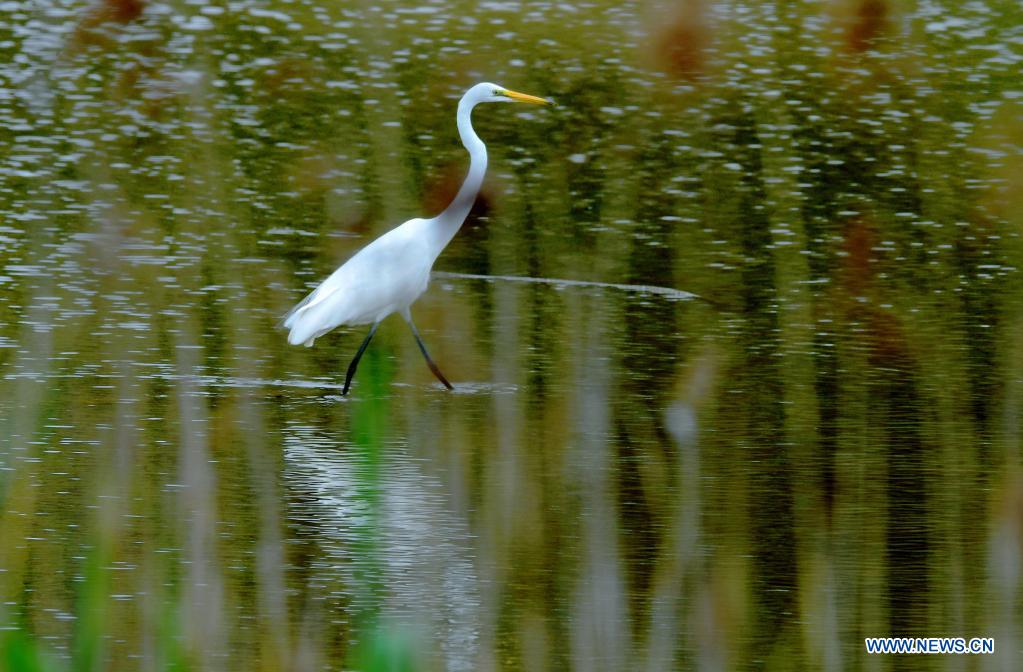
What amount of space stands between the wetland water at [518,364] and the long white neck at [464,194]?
44 centimetres

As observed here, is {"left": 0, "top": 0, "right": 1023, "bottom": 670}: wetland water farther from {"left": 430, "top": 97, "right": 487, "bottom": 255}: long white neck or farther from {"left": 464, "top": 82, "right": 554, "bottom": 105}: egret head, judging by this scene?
{"left": 464, "top": 82, "right": 554, "bottom": 105}: egret head

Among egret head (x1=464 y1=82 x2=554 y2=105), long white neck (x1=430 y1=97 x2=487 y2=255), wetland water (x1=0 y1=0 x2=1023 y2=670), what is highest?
egret head (x1=464 y1=82 x2=554 y2=105)

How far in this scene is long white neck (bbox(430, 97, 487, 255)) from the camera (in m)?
5.97

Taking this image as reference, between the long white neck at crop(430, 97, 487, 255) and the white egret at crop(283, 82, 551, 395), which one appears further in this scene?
the long white neck at crop(430, 97, 487, 255)

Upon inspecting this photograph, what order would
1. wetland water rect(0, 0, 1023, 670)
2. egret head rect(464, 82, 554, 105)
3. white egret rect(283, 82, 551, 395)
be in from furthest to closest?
1. egret head rect(464, 82, 554, 105)
2. white egret rect(283, 82, 551, 395)
3. wetland water rect(0, 0, 1023, 670)

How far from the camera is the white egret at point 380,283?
5.65 m

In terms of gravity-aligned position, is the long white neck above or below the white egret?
above

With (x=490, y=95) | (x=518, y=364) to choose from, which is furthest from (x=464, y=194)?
(x=518, y=364)

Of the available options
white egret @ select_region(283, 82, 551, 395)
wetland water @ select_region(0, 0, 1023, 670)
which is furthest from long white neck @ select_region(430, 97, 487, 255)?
wetland water @ select_region(0, 0, 1023, 670)

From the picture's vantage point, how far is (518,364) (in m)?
5.97

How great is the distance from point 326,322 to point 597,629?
1.98 meters

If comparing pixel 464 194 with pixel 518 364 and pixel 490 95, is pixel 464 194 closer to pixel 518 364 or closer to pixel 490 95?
pixel 490 95

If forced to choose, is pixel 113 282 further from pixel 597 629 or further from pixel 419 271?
pixel 597 629

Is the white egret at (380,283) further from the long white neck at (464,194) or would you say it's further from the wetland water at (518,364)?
the wetland water at (518,364)
